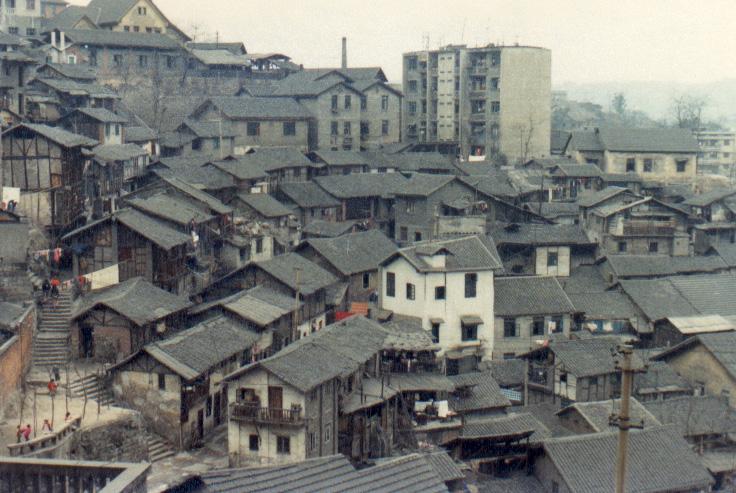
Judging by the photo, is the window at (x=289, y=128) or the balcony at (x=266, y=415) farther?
the window at (x=289, y=128)

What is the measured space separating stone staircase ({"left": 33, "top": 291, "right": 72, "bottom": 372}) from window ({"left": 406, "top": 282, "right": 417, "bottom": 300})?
54.5 feet

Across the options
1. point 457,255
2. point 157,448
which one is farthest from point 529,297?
point 157,448

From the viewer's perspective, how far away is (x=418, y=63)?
297 feet

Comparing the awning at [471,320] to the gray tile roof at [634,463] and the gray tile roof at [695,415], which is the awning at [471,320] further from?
the gray tile roof at [634,463]

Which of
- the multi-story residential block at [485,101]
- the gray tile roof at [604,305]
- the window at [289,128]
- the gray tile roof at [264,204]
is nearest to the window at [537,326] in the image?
the gray tile roof at [604,305]

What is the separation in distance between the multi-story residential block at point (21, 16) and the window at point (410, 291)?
2061 inches

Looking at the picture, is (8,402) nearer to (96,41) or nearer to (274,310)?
(274,310)

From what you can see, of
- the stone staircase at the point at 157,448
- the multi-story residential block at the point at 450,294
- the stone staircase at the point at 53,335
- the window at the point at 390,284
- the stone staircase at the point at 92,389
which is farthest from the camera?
the window at the point at 390,284

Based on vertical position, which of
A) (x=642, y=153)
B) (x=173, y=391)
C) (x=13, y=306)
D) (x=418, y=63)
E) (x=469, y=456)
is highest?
(x=418, y=63)

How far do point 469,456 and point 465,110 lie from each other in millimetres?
54652

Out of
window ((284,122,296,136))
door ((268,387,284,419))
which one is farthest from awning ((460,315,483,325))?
window ((284,122,296,136))

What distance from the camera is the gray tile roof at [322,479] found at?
68.6 ft

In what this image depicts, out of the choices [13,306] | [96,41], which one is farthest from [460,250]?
[96,41]

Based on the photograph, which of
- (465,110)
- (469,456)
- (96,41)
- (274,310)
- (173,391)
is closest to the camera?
(173,391)
